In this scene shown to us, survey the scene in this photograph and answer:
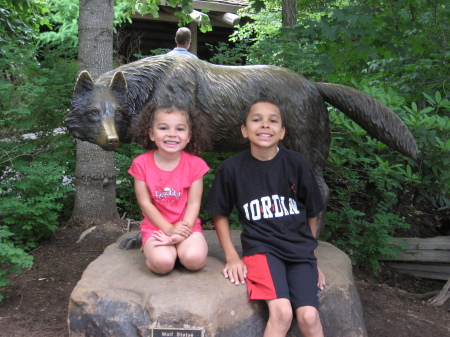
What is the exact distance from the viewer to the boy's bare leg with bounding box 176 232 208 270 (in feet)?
7.86

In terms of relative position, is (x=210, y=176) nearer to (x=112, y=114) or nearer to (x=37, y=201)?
(x=37, y=201)

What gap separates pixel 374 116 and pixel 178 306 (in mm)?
1883

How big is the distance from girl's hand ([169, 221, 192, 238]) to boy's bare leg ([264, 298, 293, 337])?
0.60 meters

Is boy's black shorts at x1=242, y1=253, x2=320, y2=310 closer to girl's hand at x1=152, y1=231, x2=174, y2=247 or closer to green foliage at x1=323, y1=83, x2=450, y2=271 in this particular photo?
girl's hand at x1=152, y1=231, x2=174, y2=247

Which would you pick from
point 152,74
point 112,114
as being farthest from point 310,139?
point 112,114

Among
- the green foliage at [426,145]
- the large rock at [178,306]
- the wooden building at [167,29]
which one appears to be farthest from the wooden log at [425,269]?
the wooden building at [167,29]

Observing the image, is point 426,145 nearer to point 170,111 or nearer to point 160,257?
point 170,111

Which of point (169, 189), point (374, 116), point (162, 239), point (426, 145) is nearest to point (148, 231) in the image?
point (162, 239)

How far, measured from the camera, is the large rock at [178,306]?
2.14m

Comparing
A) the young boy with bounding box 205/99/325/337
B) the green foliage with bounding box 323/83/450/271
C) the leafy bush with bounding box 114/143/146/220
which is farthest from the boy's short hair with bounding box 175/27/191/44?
the young boy with bounding box 205/99/325/337

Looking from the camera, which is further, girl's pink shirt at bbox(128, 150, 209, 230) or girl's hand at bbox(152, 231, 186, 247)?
girl's pink shirt at bbox(128, 150, 209, 230)

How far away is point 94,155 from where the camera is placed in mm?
4496

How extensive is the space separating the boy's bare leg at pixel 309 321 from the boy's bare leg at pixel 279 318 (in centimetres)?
6

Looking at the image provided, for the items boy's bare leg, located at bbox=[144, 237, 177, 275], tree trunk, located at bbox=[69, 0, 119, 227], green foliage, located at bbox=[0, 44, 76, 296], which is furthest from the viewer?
tree trunk, located at bbox=[69, 0, 119, 227]
